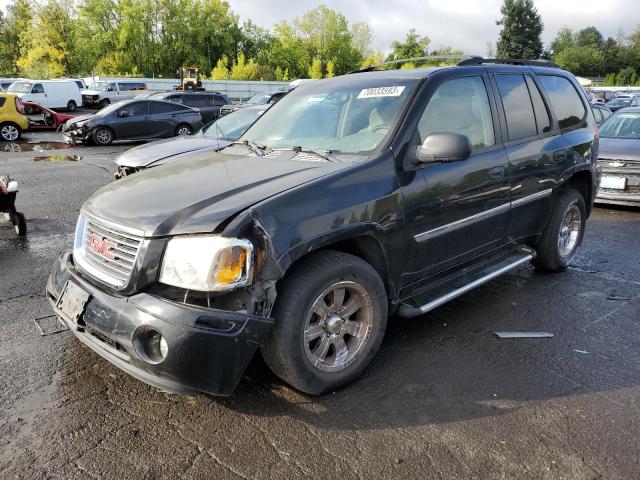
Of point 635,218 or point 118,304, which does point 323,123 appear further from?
point 635,218

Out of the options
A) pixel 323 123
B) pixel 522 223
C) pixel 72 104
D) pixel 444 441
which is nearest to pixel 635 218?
pixel 522 223

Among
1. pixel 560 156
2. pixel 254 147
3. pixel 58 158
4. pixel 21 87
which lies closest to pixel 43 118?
pixel 58 158

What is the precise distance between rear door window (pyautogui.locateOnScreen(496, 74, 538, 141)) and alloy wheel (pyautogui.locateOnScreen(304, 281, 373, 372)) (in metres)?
2.00

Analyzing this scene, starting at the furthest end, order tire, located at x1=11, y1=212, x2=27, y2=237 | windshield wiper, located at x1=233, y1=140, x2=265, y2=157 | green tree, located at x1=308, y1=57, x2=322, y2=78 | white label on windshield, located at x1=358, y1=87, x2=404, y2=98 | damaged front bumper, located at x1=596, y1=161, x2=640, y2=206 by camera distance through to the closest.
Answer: green tree, located at x1=308, y1=57, x2=322, y2=78, damaged front bumper, located at x1=596, y1=161, x2=640, y2=206, tire, located at x1=11, y1=212, x2=27, y2=237, windshield wiper, located at x1=233, y1=140, x2=265, y2=157, white label on windshield, located at x1=358, y1=87, x2=404, y2=98

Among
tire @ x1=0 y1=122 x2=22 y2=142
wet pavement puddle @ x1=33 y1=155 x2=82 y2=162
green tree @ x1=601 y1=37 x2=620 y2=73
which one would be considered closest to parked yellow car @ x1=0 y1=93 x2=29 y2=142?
tire @ x1=0 y1=122 x2=22 y2=142

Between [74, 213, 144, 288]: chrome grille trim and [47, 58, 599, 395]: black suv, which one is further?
[74, 213, 144, 288]: chrome grille trim

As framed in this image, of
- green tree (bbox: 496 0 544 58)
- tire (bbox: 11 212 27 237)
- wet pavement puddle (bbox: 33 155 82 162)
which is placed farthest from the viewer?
green tree (bbox: 496 0 544 58)

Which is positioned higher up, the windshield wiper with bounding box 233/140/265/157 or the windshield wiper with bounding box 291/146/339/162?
the windshield wiper with bounding box 291/146/339/162

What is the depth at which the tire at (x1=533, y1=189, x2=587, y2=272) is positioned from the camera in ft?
15.9

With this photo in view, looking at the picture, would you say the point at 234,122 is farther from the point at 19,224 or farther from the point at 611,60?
the point at 611,60

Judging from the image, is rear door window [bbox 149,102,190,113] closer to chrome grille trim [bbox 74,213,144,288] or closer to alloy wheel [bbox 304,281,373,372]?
chrome grille trim [bbox 74,213,144,288]

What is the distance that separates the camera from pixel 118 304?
264cm

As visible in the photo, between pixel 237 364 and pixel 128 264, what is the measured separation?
770 mm

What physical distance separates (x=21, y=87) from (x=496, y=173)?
34.0 m
